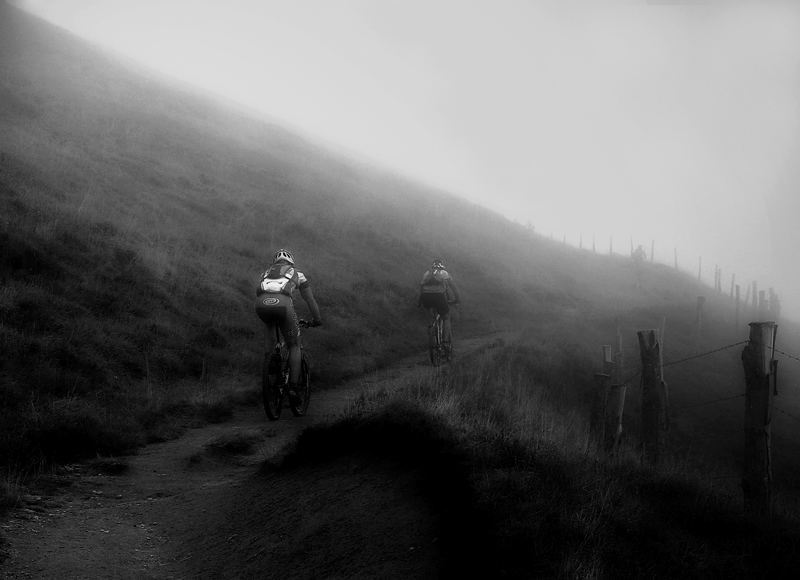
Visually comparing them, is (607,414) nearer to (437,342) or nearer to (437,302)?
(437,342)

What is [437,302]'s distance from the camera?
15.4m

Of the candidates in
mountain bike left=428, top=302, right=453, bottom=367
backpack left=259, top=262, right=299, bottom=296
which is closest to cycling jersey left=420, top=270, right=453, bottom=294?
mountain bike left=428, top=302, right=453, bottom=367

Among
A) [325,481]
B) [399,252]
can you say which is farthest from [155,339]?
[399,252]

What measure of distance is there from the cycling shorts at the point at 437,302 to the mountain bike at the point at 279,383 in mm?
6320

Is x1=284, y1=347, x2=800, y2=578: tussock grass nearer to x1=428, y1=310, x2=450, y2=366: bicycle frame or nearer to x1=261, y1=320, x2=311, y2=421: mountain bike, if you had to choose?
x1=261, y1=320, x2=311, y2=421: mountain bike

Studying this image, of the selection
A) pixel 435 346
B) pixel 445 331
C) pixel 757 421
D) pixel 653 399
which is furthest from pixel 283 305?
pixel 757 421

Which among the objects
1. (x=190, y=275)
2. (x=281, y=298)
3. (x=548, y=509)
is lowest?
(x=548, y=509)

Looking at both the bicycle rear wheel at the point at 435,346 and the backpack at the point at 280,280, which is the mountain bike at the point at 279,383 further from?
the bicycle rear wheel at the point at 435,346

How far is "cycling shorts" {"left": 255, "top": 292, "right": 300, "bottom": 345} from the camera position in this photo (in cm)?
881

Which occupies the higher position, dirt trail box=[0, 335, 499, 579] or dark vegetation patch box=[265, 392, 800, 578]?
dark vegetation patch box=[265, 392, 800, 578]

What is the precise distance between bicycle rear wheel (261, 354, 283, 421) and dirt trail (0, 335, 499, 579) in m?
0.55

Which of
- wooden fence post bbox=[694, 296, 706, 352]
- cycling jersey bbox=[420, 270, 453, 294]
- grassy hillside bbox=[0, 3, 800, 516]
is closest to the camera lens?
grassy hillside bbox=[0, 3, 800, 516]

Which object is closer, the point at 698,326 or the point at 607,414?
the point at 607,414

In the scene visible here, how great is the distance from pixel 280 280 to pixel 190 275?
6691 mm
